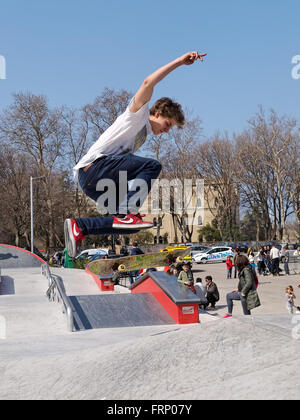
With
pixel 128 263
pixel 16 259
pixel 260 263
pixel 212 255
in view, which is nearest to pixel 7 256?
pixel 16 259

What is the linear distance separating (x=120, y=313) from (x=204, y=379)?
5.90m

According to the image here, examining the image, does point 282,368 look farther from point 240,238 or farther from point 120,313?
point 240,238

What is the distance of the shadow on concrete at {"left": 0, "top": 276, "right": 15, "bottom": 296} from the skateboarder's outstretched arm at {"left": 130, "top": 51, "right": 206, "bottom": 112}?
12.6 metres

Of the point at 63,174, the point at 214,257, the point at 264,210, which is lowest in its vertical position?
the point at 214,257

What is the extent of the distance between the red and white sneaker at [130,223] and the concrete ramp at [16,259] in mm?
21825

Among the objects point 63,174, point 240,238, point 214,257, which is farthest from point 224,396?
point 240,238

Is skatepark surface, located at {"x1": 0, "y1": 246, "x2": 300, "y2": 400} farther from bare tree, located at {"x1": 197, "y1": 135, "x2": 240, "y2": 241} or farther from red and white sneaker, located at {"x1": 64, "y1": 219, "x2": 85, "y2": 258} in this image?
bare tree, located at {"x1": 197, "y1": 135, "x2": 240, "y2": 241}

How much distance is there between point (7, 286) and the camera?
690 inches

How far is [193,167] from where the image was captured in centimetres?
4266

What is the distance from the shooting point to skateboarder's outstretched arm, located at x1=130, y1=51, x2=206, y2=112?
4320 mm

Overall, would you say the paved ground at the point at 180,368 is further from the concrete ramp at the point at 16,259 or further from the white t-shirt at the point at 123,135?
the concrete ramp at the point at 16,259

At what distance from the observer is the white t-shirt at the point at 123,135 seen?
467cm

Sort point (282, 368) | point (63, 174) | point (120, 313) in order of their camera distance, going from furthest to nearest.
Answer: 1. point (63, 174)
2. point (120, 313)
3. point (282, 368)
